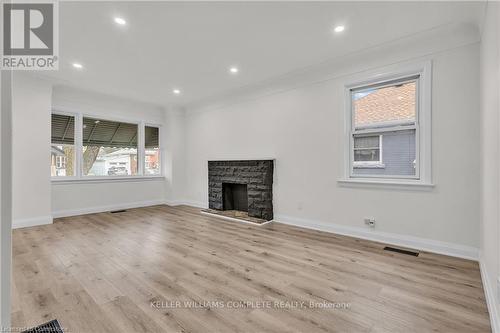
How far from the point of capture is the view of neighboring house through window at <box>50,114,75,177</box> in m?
4.81

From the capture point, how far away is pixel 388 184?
3.16 meters

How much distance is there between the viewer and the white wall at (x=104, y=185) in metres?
4.80

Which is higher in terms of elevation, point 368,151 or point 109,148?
point 109,148

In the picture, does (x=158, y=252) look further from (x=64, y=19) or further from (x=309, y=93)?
(x=309, y=93)

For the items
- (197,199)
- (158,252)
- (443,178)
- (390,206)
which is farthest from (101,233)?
A: (443,178)

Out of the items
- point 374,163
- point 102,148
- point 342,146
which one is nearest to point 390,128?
point 374,163

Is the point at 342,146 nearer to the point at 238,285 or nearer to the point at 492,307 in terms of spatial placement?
the point at 492,307

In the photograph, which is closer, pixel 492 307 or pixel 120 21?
pixel 492 307

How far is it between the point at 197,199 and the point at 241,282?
163 inches

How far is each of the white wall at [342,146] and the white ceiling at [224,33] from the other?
36 cm

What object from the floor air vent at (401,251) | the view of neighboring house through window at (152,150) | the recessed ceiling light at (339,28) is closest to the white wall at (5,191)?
the recessed ceiling light at (339,28)

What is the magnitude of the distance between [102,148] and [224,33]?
14.4 ft

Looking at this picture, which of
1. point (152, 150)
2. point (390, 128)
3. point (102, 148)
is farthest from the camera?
point (152, 150)

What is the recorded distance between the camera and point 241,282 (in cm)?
214
